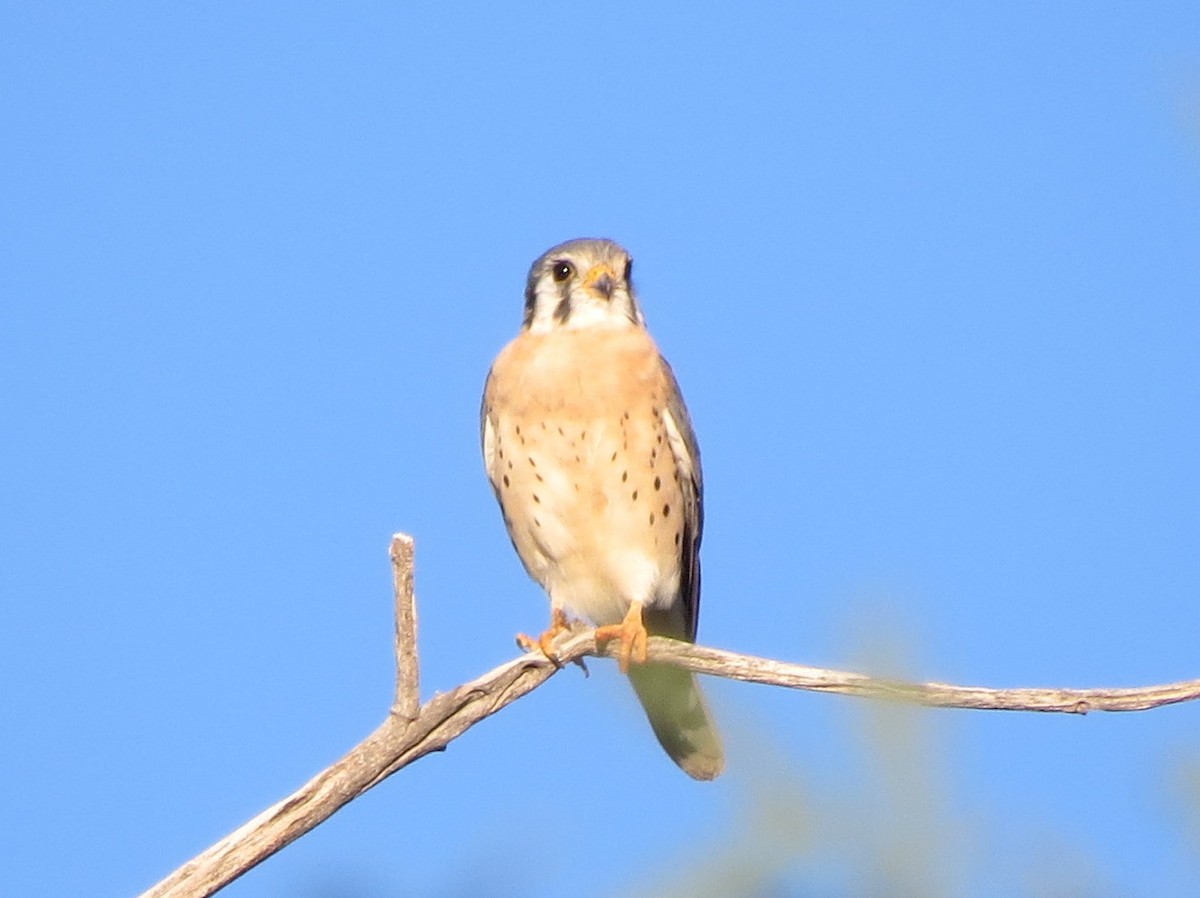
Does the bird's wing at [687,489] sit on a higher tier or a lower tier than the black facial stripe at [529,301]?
lower

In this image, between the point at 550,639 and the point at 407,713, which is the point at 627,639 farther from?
the point at 407,713

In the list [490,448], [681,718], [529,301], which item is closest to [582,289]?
[529,301]

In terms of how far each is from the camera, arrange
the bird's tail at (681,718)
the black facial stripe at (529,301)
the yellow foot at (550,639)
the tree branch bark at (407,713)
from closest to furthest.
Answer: the tree branch bark at (407,713)
the yellow foot at (550,639)
the bird's tail at (681,718)
the black facial stripe at (529,301)

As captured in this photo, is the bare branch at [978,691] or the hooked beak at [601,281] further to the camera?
the hooked beak at [601,281]

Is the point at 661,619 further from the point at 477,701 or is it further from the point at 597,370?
the point at 477,701

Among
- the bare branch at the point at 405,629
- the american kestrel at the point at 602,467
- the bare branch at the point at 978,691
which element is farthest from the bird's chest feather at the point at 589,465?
the bare branch at the point at 405,629

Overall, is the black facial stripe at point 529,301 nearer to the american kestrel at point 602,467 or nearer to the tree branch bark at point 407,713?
the american kestrel at point 602,467

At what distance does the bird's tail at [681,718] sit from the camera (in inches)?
181

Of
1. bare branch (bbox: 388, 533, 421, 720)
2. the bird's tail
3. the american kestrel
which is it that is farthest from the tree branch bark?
the bird's tail

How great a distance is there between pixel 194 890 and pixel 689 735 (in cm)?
214

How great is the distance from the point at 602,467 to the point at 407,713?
1.61 metres

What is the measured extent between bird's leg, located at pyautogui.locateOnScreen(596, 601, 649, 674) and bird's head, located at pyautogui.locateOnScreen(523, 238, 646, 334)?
3.28 feet

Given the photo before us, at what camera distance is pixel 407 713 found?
300 cm

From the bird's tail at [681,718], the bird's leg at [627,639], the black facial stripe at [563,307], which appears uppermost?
the black facial stripe at [563,307]
